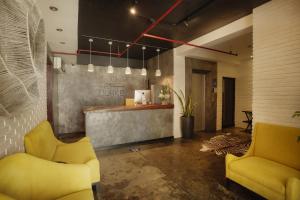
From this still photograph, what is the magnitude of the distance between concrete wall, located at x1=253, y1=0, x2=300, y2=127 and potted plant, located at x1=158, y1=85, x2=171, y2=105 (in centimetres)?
279

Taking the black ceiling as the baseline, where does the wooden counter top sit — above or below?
below

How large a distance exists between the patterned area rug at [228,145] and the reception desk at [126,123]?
1259mm

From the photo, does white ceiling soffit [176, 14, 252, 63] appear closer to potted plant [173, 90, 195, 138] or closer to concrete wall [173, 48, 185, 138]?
concrete wall [173, 48, 185, 138]

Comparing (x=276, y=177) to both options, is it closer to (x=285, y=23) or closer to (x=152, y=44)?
(x=285, y=23)

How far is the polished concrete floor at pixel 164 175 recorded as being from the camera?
2.29 metres

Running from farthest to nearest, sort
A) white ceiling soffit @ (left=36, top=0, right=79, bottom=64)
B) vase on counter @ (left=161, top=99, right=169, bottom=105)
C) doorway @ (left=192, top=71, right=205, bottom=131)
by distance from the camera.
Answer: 1. doorway @ (left=192, top=71, right=205, bottom=131)
2. vase on counter @ (left=161, top=99, right=169, bottom=105)
3. white ceiling soffit @ (left=36, top=0, right=79, bottom=64)

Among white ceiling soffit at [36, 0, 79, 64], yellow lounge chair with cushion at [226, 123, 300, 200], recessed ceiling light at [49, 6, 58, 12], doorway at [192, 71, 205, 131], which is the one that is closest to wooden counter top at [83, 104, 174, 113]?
doorway at [192, 71, 205, 131]

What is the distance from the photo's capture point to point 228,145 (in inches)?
172

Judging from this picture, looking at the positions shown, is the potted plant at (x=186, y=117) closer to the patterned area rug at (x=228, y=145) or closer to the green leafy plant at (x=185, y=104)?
the green leafy plant at (x=185, y=104)

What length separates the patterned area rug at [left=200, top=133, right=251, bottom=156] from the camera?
3902 millimetres

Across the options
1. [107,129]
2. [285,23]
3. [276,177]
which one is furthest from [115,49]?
[276,177]

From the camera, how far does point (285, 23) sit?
2410 millimetres

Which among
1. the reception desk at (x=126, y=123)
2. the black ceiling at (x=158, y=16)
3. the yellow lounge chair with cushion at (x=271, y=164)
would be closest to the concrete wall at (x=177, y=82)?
the reception desk at (x=126, y=123)

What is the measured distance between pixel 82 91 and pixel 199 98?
446 centimetres
